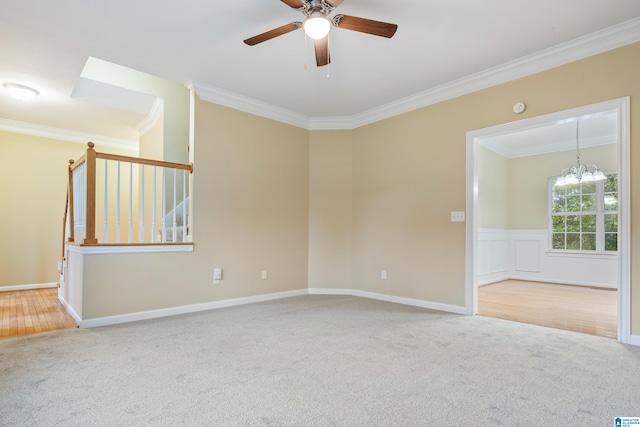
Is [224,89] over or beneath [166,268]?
over

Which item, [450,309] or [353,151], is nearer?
[450,309]

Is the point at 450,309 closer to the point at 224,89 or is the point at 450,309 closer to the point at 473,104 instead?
the point at 473,104

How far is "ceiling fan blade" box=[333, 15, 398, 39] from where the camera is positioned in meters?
2.26

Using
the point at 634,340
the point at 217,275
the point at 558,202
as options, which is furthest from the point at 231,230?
the point at 558,202

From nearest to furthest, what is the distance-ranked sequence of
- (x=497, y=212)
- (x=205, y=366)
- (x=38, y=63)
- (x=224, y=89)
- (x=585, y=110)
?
(x=205, y=366), (x=585, y=110), (x=38, y=63), (x=224, y=89), (x=497, y=212)

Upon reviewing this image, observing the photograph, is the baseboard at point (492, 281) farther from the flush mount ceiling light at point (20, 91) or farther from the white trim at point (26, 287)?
the white trim at point (26, 287)

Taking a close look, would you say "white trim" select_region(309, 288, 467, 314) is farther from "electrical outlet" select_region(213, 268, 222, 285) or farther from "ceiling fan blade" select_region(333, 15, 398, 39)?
"ceiling fan blade" select_region(333, 15, 398, 39)

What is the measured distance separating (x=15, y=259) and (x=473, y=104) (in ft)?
22.7

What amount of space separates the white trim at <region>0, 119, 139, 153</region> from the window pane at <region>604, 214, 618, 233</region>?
28.6 feet

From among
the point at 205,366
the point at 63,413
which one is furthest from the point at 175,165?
the point at 63,413

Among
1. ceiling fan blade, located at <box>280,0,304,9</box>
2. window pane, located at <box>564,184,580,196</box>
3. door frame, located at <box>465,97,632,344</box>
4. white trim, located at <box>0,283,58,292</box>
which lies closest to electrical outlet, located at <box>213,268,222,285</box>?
ceiling fan blade, located at <box>280,0,304,9</box>

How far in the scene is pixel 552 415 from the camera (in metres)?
1.70

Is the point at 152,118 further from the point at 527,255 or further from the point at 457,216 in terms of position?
the point at 527,255

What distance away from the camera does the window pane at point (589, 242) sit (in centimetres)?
607
